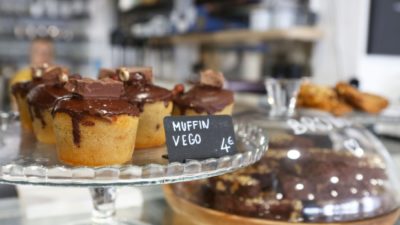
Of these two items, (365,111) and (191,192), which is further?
(365,111)

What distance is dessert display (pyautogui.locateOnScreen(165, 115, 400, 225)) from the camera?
0.89 m

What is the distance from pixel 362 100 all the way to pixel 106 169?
3.64 feet

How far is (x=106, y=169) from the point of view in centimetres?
63

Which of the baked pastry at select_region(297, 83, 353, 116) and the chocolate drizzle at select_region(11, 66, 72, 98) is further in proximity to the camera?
the baked pastry at select_region(297, 83, 353, 116)

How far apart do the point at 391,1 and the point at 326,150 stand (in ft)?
5.72

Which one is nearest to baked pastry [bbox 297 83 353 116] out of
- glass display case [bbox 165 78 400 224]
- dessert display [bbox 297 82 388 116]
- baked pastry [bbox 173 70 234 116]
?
dessert display [bbox 297 82 388 116]

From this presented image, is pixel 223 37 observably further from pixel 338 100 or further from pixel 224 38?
pixel 338 100

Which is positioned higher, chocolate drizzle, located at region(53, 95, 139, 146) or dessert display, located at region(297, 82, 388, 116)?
chocolate drizzle, located at region(53, 95, 139, 146)

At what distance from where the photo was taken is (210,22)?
3.70 metres

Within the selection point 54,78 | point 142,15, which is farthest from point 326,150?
point 142,15

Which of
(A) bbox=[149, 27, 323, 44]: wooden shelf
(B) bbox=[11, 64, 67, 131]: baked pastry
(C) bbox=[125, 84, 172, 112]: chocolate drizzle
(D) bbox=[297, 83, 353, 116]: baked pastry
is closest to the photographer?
(C) bbox=[125, 84, 172, 112]: chocolate drizzle

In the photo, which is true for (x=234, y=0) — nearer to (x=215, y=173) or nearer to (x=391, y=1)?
(x=391, y=1)

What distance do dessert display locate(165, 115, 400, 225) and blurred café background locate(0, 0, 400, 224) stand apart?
24cm

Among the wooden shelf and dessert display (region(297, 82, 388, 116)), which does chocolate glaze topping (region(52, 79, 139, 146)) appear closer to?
dessert display (region(297, 82, 388, 116))
